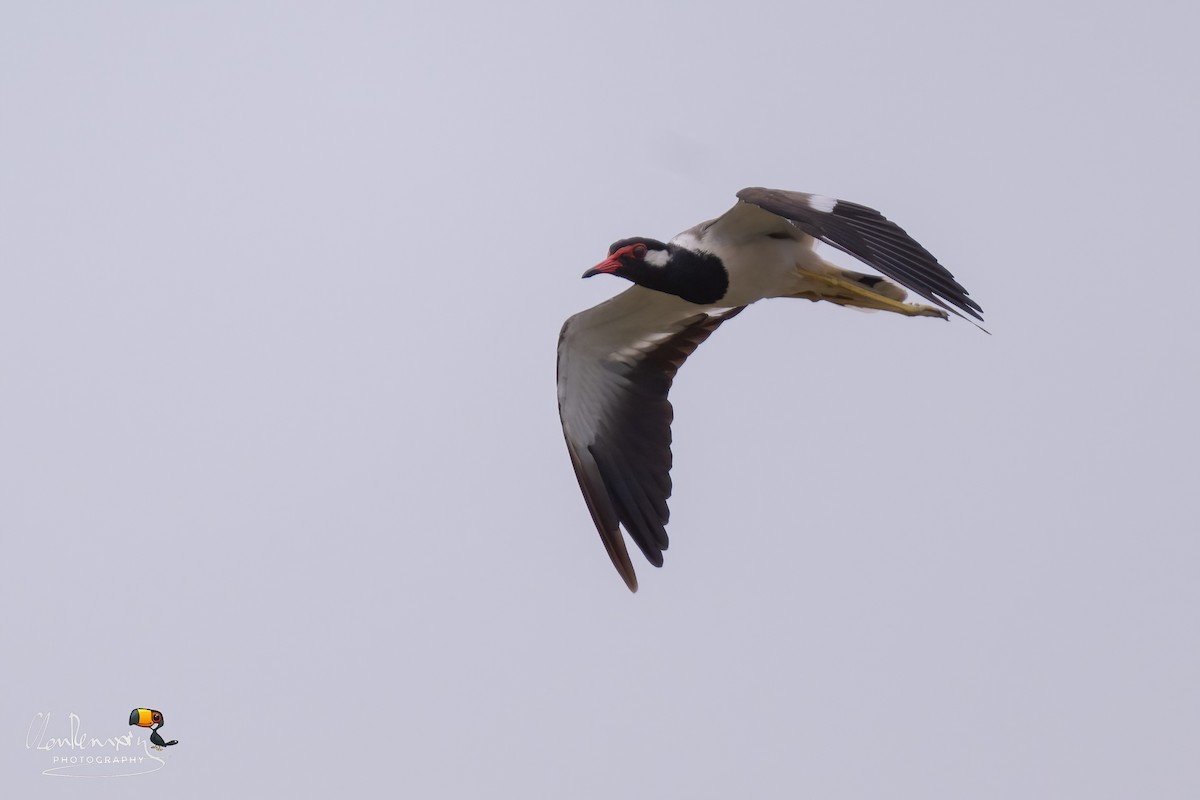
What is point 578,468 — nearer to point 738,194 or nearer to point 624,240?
point 624,240

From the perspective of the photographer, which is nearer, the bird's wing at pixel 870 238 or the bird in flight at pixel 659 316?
the bird's wing at pixel 870 238

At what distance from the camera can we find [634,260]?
33.4ft

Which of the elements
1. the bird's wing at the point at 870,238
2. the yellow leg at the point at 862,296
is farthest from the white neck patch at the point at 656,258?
the yellow leg at the point at 862,296

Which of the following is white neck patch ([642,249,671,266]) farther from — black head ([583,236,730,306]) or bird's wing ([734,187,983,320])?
bird's wing ([734,187,983,320])

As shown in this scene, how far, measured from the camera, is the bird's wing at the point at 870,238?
28.3 ft

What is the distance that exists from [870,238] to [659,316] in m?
2.46

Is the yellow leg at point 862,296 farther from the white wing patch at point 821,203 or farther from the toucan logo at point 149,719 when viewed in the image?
the toucan logo at point 149,719

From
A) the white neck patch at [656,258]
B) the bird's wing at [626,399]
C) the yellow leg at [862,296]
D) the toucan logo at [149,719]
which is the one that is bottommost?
the toucan logo at [149,719]

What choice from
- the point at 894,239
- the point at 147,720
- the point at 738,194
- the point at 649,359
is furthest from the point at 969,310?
the point at 147,720

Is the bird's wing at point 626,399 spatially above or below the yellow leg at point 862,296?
below

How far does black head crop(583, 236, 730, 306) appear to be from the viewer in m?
10.2

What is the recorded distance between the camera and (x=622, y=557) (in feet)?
35.6

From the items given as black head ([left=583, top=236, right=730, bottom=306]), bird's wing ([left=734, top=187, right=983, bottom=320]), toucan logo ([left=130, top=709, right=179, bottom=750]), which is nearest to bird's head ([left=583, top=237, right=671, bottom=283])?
black head ([left=583, top=236, right=730, bottom=306])

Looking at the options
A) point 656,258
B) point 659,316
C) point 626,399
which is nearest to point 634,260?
point 656,258
